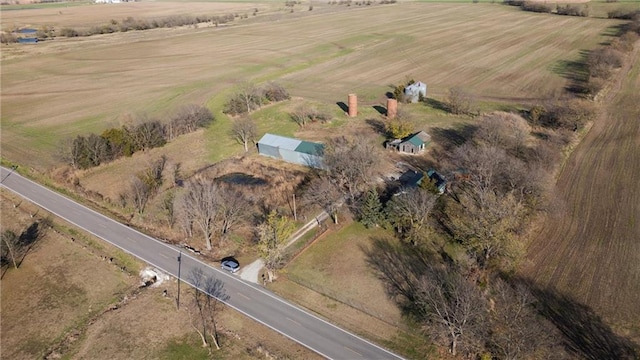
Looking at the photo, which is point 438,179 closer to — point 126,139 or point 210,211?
point 210,211

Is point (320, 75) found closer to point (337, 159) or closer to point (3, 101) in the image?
point (337, 159)

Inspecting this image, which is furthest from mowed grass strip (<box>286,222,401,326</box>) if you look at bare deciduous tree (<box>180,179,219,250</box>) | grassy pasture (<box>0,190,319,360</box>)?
bare deciduous tree (<box>180,179,219,250</box>)

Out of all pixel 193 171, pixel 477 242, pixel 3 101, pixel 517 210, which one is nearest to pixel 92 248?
pixel 193 171

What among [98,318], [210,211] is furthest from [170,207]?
[98,318]

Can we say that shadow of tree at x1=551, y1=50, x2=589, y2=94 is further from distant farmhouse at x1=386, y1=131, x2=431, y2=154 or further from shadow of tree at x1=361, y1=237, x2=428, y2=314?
shadow of tree at x1=361, y1=237, x2=428, y2=314

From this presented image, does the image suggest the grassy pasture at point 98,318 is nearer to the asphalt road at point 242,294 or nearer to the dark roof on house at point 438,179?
the asphalt road at point 242,294

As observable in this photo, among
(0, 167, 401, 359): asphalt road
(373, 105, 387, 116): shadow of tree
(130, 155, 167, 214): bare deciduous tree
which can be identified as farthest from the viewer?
(373, 105, 387, 116): shadow of tree

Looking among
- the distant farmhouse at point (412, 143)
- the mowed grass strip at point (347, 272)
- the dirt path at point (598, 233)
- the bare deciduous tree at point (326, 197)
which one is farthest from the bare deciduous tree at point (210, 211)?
the dirt path at point (598, 233)
